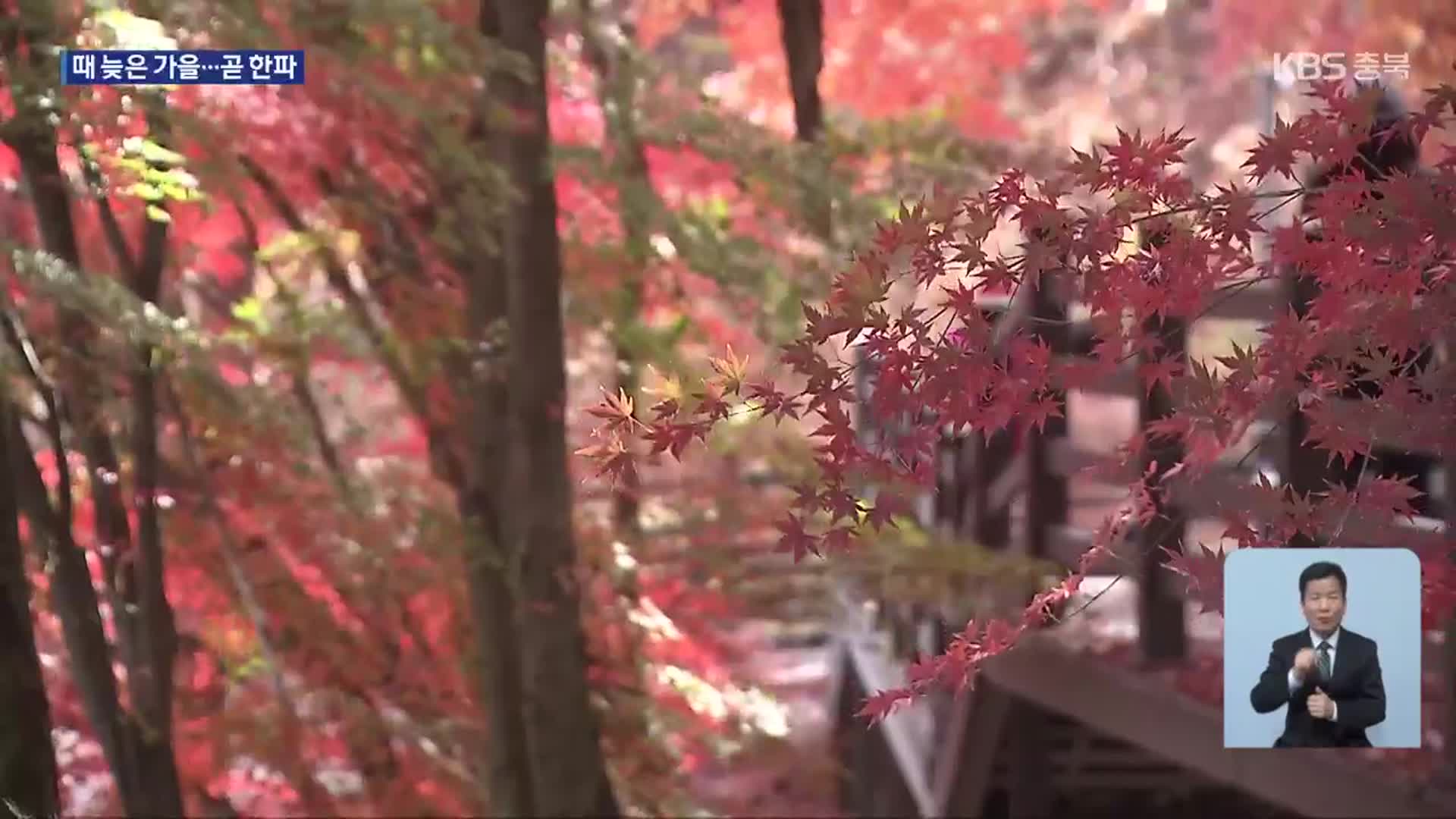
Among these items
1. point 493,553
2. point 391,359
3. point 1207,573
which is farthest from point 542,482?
point 1207,573

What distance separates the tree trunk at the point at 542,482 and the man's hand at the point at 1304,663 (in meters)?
1.35

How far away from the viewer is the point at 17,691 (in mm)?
1672

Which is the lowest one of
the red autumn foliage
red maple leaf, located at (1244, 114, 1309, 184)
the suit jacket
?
the suit jacket

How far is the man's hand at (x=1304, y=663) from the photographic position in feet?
5.24

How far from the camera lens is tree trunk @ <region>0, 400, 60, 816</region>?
166cm

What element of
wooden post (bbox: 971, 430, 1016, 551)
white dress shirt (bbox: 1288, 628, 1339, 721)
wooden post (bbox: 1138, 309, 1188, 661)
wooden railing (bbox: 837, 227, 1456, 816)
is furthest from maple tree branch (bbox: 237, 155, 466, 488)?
white dress shirt (bbox: 1288, 628, 1339, 721)

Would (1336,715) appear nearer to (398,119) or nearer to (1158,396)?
(1158,396)

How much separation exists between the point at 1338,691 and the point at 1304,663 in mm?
56

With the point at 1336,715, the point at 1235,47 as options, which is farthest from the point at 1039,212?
the point at 1235,47

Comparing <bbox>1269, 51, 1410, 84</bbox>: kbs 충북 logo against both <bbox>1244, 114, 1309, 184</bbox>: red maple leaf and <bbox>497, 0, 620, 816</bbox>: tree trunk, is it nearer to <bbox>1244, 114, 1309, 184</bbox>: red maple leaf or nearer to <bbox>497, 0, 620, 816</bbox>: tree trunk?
<bbox>1244, 114, 1309, 184</bbox>: red maple leaf

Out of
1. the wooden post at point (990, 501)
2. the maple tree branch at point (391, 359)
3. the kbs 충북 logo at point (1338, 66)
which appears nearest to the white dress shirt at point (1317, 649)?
the kbs 충북 logo at point (1338, 66)

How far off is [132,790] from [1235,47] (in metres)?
4.26

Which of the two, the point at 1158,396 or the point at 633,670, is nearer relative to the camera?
the point at 1158,396

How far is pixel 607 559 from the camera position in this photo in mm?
2967
